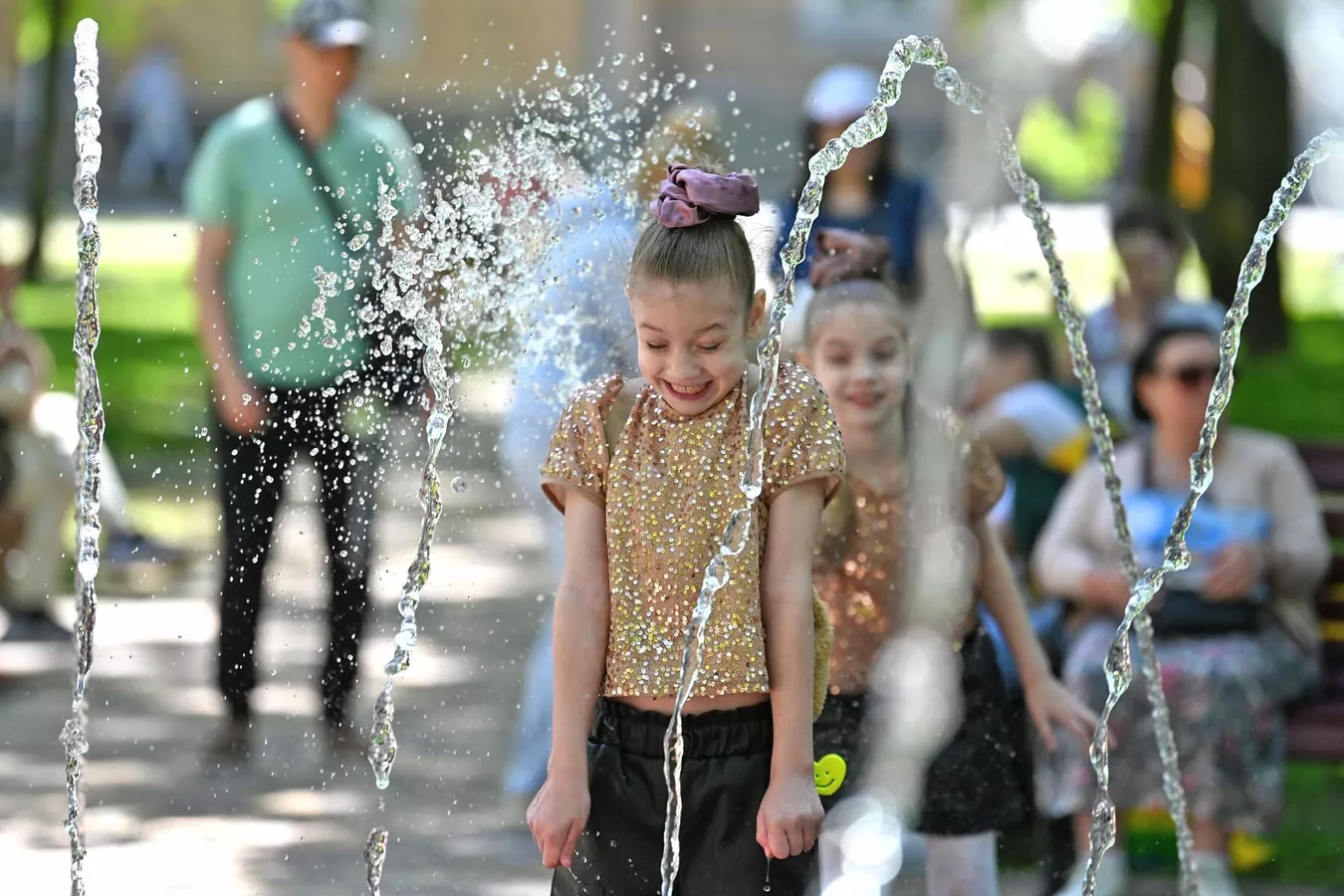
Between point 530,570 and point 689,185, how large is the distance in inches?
122

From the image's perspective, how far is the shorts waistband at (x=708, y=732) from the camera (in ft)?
8.29

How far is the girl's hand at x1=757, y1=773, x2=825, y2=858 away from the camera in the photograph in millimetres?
2445

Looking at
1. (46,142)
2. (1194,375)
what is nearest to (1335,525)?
(1194,375)

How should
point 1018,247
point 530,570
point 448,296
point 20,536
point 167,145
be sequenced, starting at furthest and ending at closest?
point 167,145
point 1018,247
point 20,536
point 530,570
point 448,296

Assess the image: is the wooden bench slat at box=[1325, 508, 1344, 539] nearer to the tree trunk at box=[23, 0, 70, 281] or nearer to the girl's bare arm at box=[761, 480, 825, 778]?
the girl's bare arm at box=[761, 480, 825, 778]

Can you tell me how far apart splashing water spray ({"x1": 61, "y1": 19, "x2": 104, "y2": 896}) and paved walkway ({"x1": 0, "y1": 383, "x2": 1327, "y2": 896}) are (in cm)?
54

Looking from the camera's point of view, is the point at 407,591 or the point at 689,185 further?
the point at 407,591

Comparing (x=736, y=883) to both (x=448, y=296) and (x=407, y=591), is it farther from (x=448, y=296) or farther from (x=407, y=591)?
(x=448, y=296)

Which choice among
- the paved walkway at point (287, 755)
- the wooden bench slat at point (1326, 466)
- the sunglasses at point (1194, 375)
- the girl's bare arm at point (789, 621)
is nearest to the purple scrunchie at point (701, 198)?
the girl's bare arm at point (789, 621)

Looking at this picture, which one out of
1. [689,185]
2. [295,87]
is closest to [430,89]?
[295,87]

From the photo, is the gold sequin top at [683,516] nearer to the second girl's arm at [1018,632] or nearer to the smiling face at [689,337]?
the smiling face at [689,337]

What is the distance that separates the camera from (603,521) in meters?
2.58

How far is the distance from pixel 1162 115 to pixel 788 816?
11265 mm

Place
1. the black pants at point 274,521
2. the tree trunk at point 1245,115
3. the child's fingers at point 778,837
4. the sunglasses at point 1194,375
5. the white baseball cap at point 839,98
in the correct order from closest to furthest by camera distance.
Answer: the child's fingers at point 778,837
the black pants at point 274,521
the sunglasses at point 1194,375
the white baseball cap at point 839,98
the tree trunk at point 1245,115
